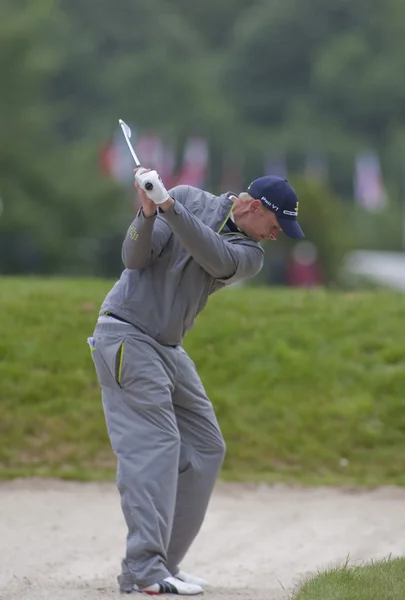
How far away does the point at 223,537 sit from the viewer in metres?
8.85

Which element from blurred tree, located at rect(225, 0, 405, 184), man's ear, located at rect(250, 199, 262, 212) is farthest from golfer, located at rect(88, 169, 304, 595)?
blurred tree, located at rect(225, 0, 405, 184)

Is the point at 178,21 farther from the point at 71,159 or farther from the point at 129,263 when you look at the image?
the point at 129,263

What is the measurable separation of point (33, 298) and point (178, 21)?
8246 cm

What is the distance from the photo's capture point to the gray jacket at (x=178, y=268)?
21.3 feet

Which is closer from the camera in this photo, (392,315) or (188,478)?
(188,478)

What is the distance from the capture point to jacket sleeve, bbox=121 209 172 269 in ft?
20.9

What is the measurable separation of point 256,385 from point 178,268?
466 cm

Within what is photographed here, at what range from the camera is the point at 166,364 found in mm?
6777

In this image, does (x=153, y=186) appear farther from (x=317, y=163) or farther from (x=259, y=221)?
(x=317, y=163)

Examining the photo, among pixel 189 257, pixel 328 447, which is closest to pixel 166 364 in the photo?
pixel 189 257

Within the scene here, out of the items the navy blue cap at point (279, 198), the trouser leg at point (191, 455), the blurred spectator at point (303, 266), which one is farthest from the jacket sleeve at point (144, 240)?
the blurred spectator at point (303, 266)

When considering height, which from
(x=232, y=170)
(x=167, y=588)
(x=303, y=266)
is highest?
(x=167, y=588)

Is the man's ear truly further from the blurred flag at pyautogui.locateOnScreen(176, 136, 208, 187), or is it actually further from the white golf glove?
the blurred flag at pyautogui.locateOnScreen(176, 136, 208, 187)

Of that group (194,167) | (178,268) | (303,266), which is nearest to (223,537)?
(178,268)
